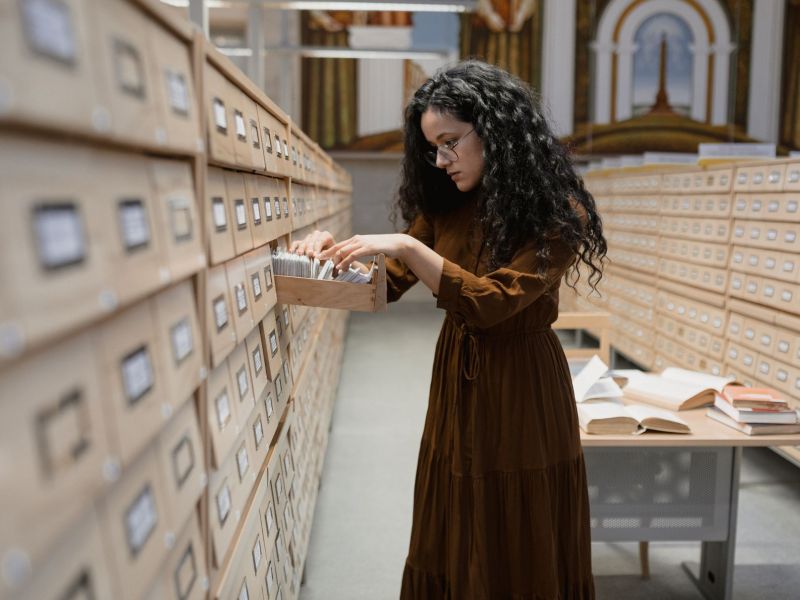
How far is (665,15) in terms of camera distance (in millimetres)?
11125

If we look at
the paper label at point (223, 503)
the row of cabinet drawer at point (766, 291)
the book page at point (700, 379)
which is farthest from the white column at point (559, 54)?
the paper label at point (223, 503)

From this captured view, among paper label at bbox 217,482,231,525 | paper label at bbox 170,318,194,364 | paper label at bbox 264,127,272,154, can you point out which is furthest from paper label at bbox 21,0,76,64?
paper label at bbox 264,127,272,154

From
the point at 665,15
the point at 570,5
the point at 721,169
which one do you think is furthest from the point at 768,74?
the point at 721,169

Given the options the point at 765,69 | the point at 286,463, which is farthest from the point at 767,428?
the point at 765,69

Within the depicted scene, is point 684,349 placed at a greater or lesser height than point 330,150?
lesser

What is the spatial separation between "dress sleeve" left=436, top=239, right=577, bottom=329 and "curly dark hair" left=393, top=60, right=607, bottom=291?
55 millimetres

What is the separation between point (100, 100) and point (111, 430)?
35 cm

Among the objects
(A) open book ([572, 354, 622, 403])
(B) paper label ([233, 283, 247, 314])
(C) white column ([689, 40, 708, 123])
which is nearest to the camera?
(B) paper label ([233, 283, 247, 314])

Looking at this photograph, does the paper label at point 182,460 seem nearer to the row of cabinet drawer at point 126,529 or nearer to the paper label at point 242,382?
the row of cabinet drawer at point 126,529

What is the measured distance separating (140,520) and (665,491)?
7.31 feet

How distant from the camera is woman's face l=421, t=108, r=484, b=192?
190 centimetres

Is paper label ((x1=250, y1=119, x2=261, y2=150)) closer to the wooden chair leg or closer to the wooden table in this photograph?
the wooden table

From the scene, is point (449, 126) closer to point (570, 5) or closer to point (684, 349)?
point (684, 349)

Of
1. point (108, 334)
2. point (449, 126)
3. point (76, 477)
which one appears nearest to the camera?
point (76, 477)
